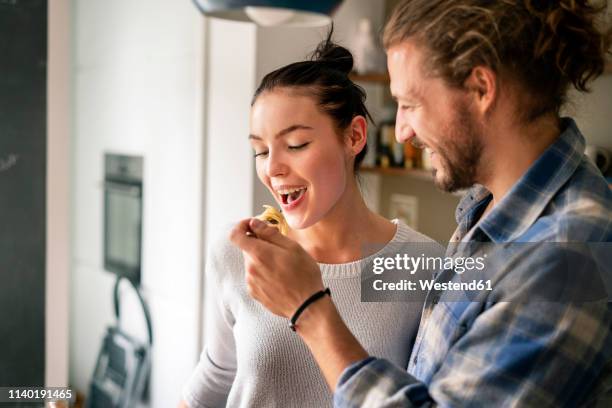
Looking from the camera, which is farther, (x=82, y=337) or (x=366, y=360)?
(x=82, y=337)

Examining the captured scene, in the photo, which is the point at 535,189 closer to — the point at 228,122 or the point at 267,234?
the point at 267,234

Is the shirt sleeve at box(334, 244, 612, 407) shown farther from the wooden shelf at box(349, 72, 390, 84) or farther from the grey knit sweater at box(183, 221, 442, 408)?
the wooden shelf at box(349, 72, 390, 84)

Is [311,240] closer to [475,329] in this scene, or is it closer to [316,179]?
[316,179]

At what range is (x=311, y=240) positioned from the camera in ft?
4.27

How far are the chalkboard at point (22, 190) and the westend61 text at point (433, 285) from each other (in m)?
1.38

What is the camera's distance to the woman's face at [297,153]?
3.92 feet

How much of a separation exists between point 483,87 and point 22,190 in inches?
68.8

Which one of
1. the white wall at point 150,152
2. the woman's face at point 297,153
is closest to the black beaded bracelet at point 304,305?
the woman's face at point 297,153

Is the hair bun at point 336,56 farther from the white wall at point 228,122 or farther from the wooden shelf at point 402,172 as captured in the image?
the wooden shelf at point 402,172

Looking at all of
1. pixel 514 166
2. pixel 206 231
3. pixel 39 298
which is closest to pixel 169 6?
pixel 206 231

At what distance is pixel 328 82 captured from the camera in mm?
1247

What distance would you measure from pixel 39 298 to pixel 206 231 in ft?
2.59

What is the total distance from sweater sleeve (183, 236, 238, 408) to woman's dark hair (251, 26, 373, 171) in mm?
347

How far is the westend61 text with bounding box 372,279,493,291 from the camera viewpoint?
2.60 ft
